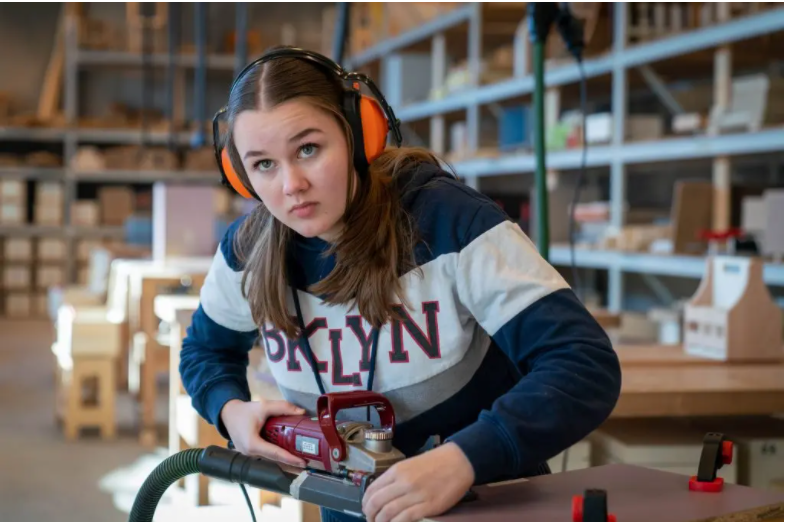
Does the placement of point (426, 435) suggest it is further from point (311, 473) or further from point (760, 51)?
point (760, 51)

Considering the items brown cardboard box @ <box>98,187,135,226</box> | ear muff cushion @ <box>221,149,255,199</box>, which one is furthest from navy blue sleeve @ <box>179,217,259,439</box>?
brown cardboard box @ <box>98,187,135,226</box>

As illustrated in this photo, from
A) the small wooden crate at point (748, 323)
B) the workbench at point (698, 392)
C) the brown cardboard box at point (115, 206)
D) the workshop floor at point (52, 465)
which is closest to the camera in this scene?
the workbench at point (698, 392)

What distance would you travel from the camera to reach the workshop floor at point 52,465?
3.38 meters

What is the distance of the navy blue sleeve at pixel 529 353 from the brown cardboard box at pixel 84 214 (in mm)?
8819

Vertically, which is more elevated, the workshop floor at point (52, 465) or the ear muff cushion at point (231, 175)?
the ear muff cushion at point (231, 175)

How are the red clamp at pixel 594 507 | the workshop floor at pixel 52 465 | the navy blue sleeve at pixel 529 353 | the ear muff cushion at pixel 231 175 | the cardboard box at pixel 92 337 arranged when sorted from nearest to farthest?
the red clamp at pixel 594 507 < the navy blue sleeve at pixel 529 353 < the ear muff cushion at pixel 231 175 < the workshop floor at pixel 52 465 < the cardboard box at pixel 92 337

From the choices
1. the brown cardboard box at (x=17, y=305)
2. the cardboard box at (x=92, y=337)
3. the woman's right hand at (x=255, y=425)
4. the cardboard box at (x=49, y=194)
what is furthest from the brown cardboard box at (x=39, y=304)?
the woman's right hand at (x=255, y=425)

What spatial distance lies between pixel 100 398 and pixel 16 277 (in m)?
5.46

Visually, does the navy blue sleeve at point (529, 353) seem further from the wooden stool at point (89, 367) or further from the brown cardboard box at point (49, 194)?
the brown cardboard box at point (49, 194)

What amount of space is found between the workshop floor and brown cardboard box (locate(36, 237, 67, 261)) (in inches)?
149

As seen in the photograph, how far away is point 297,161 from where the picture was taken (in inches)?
48.7

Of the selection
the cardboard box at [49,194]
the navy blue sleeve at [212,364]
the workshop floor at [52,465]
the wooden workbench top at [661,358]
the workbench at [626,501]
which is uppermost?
the cardboard box at [49,194]

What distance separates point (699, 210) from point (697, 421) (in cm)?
221

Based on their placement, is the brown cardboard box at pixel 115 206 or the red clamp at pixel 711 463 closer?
the red clamp at pixel 711 463
